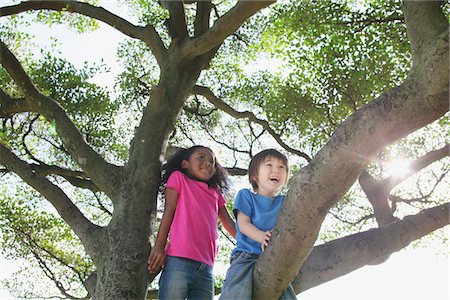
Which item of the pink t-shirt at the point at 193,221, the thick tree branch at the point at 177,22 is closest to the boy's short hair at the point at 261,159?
the pink t-shirt at the point at 193,221

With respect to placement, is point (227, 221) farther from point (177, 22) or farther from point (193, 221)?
point (177, 22)

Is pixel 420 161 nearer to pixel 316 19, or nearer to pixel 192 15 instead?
pixel 316 19

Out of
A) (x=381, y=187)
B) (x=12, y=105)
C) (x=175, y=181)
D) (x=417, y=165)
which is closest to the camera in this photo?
(x=175, y=181)

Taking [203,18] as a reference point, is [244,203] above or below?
below

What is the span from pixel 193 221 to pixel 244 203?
745 mm

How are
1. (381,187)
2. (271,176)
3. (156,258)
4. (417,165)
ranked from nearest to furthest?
(271,176) < (156,258) < (381,187) < (417,165)

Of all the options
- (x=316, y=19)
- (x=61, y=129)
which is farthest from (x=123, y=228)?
(x=316, y=19)

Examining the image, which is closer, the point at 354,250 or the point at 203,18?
the point at 354,250

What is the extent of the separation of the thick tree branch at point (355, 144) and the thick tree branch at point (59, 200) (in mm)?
2337

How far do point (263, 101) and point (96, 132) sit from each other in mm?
3499

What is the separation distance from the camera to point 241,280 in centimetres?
297

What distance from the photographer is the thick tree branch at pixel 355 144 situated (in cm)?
227

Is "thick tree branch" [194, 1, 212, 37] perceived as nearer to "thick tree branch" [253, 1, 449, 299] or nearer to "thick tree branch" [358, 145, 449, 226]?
"thick tree branch" [358, 145, 449, 226]

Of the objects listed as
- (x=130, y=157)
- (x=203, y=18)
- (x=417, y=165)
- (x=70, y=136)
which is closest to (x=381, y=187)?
(x=417, y=165)
